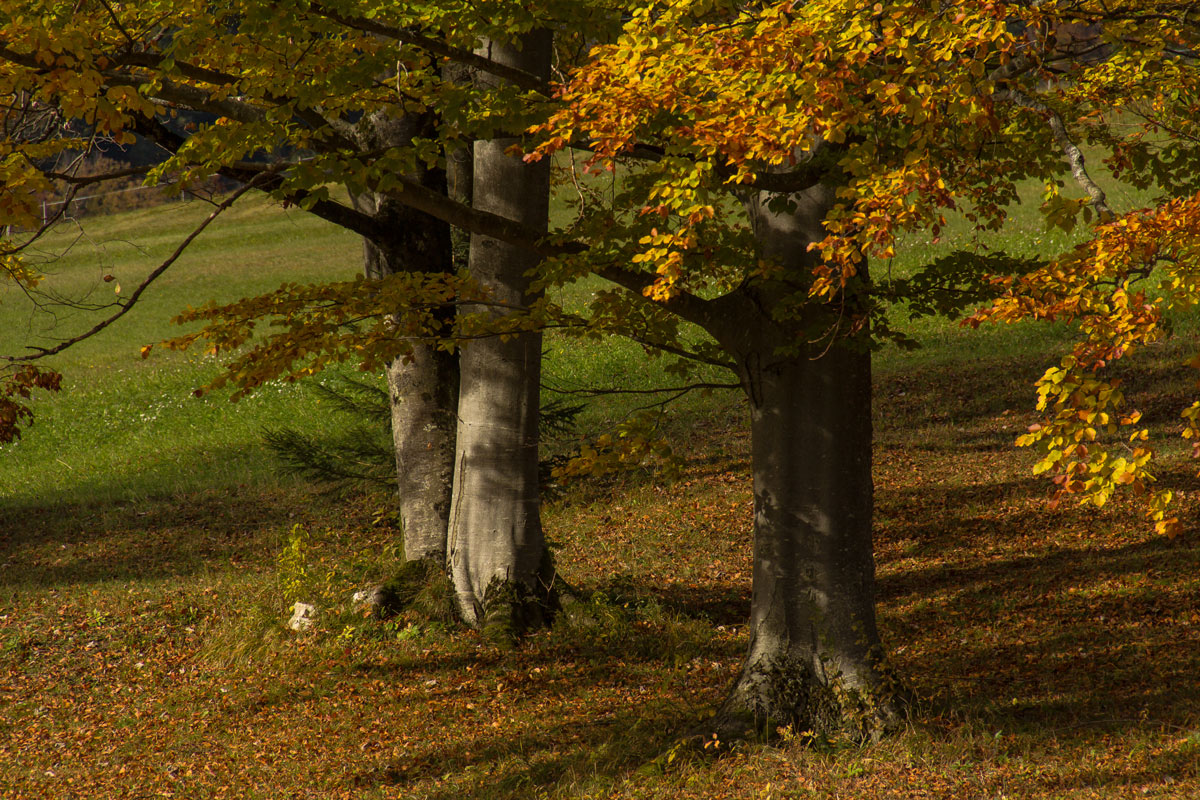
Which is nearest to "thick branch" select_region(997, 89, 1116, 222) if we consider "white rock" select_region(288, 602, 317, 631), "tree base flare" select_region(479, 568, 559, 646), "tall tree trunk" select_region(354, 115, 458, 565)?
"tall tree trunk" select_region(354, 115, 458, 565)

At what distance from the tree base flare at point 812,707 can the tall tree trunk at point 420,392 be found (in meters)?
3.63

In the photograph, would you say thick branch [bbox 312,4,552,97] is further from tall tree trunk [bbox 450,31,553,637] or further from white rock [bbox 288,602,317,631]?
white rock [bbox 288,602,317,631]

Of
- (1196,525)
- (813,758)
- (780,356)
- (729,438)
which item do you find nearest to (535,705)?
(813,758)

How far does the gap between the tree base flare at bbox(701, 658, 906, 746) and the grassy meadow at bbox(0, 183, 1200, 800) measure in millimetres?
131

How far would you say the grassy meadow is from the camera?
563 cm

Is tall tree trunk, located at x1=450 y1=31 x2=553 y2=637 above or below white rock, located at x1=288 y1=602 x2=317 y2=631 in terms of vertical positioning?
above

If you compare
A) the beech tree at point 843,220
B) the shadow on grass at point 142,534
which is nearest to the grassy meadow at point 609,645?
the shadow on grass at point 142,534

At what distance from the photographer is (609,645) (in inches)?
306

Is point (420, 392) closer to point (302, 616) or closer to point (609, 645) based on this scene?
point (302, 616)

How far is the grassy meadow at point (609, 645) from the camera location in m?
5.63

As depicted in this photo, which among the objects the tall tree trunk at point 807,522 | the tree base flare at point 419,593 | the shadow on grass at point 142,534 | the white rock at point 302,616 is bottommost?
the shadow on grass at point 142,534

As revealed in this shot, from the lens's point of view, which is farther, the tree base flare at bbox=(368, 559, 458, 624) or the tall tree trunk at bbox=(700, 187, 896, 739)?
the tree base flare at bbox=(368, 559, 458, 624)

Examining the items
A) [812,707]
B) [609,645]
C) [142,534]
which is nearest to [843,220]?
[812,707]

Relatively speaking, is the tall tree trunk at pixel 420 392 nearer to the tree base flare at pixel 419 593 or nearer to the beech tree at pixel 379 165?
the beech tree at pixel 379 165
